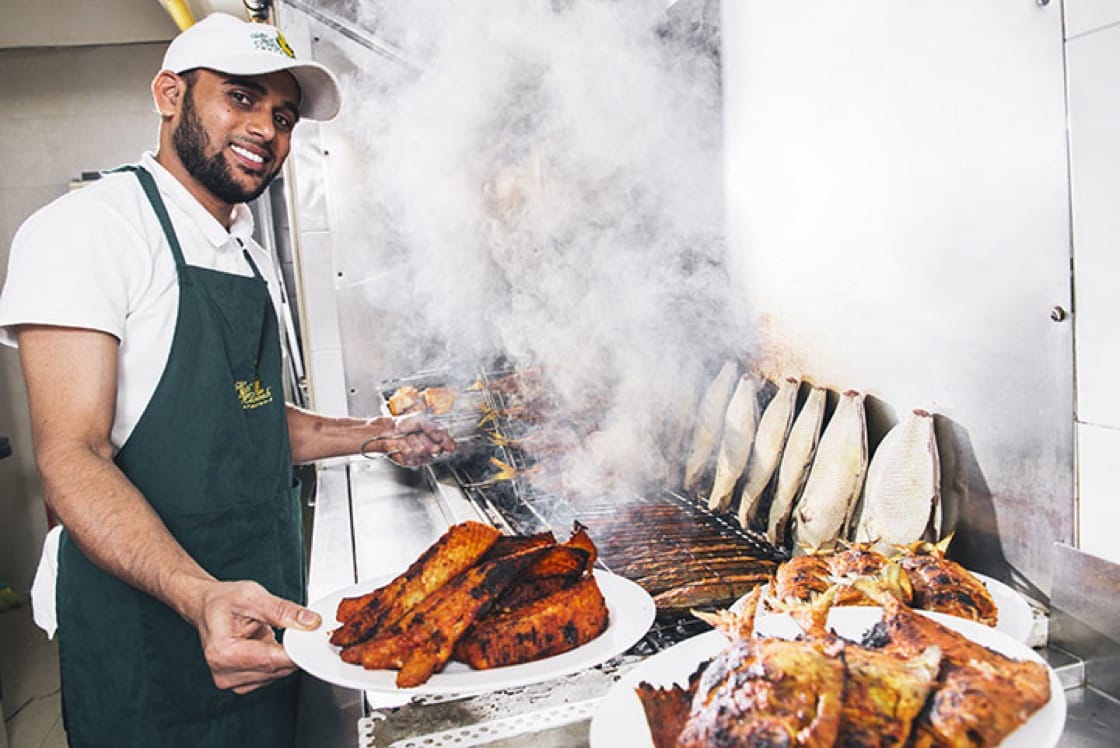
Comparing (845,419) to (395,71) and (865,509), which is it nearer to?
(865,509)

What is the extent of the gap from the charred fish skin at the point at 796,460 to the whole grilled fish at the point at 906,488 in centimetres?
26

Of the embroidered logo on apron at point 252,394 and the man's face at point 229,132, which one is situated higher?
the man's face at point 229,132

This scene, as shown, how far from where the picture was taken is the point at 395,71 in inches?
135

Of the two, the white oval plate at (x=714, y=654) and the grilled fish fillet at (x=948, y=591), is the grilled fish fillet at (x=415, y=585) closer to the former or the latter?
the white oval plate at (x=714, y=654)

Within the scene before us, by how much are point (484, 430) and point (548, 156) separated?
3.77 ft

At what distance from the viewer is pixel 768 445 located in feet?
7.40

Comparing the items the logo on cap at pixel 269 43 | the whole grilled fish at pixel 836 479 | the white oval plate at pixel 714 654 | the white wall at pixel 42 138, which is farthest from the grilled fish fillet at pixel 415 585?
the white wall at pixel 42 138

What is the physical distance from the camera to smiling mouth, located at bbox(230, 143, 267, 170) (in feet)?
5.91

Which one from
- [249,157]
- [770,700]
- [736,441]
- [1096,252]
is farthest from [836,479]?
[249,157]

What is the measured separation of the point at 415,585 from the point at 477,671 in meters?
0.19

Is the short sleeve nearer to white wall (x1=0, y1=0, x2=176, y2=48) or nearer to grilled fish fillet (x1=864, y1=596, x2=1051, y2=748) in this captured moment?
grilled fish fillet (x1=864, y1=596, x2=1051, y2=748)

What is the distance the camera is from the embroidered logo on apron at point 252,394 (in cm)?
182

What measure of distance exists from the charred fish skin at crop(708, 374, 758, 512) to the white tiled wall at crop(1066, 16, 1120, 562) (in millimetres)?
1015

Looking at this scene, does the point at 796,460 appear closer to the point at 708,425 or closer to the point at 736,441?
the point at 736,441
